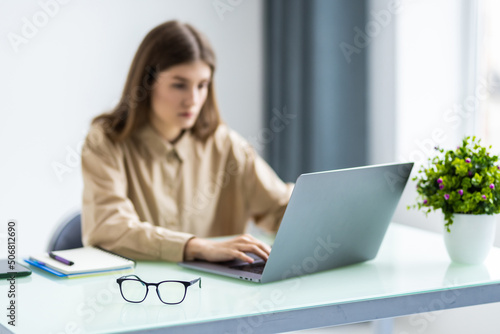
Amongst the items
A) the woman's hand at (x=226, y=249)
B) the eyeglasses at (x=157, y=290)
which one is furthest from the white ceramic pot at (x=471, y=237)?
the eyeglasses at (x=157, y=290)

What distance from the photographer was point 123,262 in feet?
4.97

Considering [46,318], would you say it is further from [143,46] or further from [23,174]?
[23,174]

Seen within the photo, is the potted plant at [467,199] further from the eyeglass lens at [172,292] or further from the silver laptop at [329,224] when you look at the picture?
the eyeglass lens at [172,292]

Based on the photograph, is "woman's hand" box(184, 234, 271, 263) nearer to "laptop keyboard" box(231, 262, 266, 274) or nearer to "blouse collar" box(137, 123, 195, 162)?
"laptop keyboard" box(231, 262, 266, 274)

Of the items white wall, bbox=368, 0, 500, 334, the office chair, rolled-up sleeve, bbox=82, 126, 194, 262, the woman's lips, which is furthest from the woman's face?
white wall, bbox=368, 0, 500, 334

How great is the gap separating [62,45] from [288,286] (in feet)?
6.99

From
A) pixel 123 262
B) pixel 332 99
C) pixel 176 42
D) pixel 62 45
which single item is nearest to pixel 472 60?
pixel 332 99

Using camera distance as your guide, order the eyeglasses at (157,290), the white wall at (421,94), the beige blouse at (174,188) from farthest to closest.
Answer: the white wall at (421,94), the beige blouse at (174,188), the eyeglasses at (157,290)

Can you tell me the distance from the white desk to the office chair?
47cm

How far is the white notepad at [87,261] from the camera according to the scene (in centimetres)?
146

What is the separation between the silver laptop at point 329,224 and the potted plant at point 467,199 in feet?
0.27

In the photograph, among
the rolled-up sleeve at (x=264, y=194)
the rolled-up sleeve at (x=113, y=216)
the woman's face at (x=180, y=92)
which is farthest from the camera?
the rolled-up sleeve at (x=264, y=194)

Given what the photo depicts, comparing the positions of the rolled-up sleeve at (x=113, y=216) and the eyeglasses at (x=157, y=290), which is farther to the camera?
the rolled-up sleeve at (x=113, y=216)

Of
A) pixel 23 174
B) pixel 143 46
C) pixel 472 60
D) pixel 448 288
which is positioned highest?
pixel 143 46
